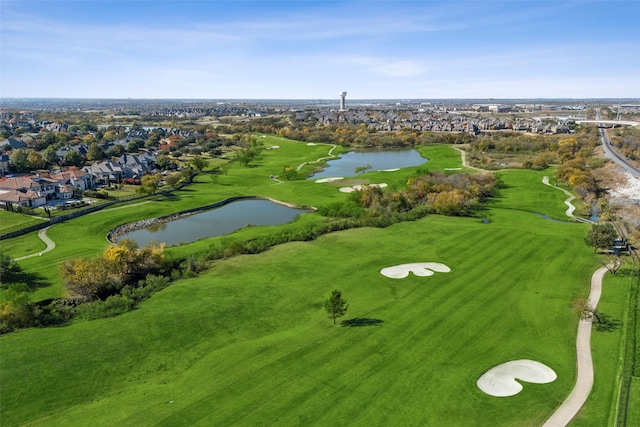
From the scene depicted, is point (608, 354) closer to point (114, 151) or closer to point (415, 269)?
point (415, 269)

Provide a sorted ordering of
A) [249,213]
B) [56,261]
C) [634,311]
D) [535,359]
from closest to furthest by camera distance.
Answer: [535,359], [634,311], [56,261], [249,213]

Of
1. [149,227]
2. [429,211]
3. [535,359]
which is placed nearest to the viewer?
[535,359]

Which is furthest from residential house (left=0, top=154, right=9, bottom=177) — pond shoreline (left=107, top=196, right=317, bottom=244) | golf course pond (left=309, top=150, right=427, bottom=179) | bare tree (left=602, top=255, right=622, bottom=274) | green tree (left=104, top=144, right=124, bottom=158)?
bare tree (left=602, top=255, right=622, bottom=274)

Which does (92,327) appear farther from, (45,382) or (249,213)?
(249,213)

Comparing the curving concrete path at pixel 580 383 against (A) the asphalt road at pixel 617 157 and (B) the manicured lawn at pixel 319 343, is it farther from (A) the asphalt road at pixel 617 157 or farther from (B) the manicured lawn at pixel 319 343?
(A) the asphalt road at pixel 617 157

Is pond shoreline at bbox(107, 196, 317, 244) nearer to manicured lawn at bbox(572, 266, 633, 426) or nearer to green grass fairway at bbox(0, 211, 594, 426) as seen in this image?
green grass fairway at bbox(0, 211, 594, 426)

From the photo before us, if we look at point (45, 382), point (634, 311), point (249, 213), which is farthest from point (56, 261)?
point (634, 311)
